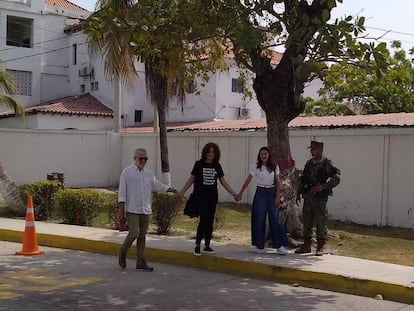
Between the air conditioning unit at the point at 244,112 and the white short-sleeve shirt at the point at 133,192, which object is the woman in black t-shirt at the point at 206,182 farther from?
the air conditioning unit at the point at 244,112

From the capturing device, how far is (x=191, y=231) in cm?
1232

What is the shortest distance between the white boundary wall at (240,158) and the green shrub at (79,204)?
18.2 ft

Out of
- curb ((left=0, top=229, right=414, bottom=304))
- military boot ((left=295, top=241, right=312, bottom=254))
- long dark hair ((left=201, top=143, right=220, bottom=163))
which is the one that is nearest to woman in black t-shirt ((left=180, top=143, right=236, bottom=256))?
long dark hair ((left=201, top=143, right=220, bottom=163))

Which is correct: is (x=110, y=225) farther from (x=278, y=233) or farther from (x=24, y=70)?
(x=24, y=70)

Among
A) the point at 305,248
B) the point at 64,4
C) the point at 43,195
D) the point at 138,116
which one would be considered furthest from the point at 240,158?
the point at 64,4

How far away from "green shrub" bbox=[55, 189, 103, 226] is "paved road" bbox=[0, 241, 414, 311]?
143 inches

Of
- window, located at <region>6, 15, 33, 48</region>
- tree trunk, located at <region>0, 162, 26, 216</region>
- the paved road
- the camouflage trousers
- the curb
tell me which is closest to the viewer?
the paved road

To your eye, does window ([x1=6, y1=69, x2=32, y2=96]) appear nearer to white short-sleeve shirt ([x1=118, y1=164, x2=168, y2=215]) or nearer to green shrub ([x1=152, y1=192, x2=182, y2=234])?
green shrub ([x1=152, y1=192, x2=182, y2=234])

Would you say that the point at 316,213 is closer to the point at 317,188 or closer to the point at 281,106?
the point at 317,188

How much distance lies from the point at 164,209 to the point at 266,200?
318 centimetres

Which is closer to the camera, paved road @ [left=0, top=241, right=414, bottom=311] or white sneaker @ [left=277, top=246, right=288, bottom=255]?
paved road @ [left=0, top=241, right=414, bottom=311]

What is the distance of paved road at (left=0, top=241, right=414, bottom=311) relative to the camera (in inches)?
262

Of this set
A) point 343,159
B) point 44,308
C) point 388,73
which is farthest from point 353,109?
point 44,308

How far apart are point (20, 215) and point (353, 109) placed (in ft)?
64.1
